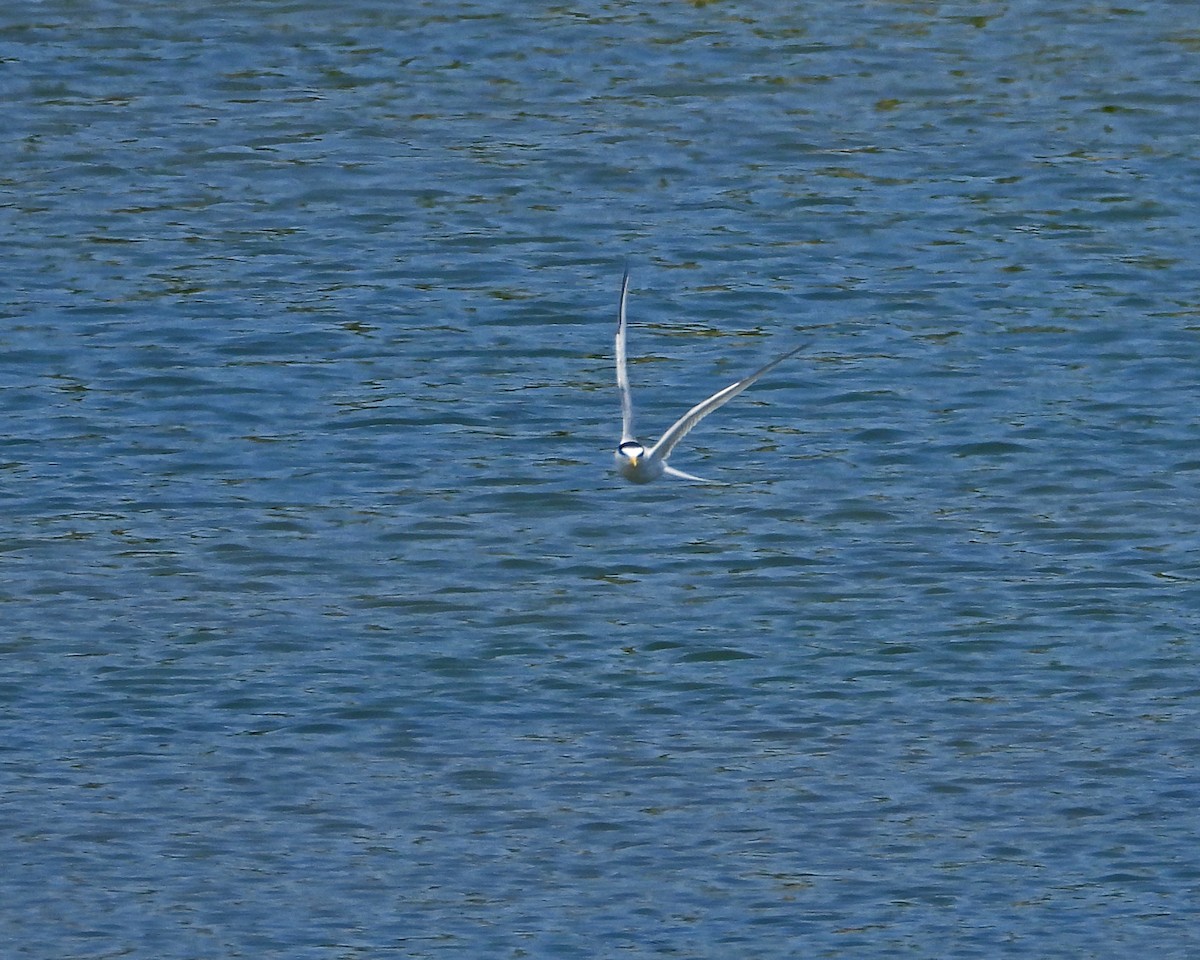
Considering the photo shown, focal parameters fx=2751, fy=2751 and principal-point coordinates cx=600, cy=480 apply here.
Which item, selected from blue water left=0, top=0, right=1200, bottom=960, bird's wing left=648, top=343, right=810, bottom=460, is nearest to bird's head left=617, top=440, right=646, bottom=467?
bird's wing left=648, top=343, right=810, bottom=460

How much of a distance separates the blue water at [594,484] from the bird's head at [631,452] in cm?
221

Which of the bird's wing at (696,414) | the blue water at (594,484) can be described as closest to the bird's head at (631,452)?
the bird's wing at (696,414)

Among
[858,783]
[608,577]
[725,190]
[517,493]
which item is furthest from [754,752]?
[725,190]

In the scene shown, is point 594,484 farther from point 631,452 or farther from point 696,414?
point 696,414

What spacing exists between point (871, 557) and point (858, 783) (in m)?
3.13

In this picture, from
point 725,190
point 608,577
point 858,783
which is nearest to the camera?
point 858,783

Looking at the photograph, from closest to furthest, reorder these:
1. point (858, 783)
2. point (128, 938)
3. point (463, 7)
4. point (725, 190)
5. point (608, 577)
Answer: point (128, 938) → point (858, 783) → point (608, 577) → point (725, 190) → point (463, 7)

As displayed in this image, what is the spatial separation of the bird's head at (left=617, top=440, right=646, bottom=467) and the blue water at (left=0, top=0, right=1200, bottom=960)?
87.0 inches

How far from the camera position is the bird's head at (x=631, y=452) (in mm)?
12867

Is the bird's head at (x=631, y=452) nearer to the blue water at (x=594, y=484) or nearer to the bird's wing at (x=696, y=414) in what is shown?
the bird's wing at (x=696, y=414)

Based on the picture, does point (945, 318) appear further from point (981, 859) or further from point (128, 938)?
point (128, 938)

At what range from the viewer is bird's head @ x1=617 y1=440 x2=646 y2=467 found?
12.9 metres

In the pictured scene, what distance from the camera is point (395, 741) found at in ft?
49.7

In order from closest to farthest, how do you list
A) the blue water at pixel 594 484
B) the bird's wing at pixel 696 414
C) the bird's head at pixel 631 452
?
the bird's wing at pixel 696 414 → the bird's head at pixel 631 452 → the blue water at pixel 594 484
